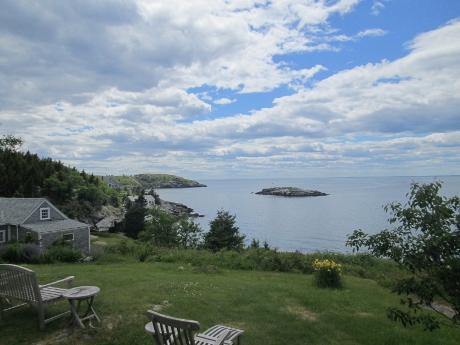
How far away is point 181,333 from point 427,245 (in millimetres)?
2883

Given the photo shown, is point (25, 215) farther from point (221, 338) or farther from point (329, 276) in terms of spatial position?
point (221, 338)

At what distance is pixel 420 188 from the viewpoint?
13.7 ft

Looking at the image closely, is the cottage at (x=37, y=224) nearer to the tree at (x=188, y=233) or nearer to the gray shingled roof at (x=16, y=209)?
the gray shingled roof at (x=16, y=209)

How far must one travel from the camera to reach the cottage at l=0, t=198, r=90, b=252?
23.8 m

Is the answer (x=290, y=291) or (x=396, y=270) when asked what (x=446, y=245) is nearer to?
(x=290, y=291)

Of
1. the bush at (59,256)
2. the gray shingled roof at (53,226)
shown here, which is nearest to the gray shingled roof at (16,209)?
the gray shingled roof at (53,226)

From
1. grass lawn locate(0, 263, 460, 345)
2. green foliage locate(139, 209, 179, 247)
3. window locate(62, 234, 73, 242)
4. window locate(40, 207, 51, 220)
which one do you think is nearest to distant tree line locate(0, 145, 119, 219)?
green foliage locate(139, 209, 179, 247)

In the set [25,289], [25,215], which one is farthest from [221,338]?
[25,215]

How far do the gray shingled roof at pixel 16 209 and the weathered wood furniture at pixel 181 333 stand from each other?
2485 centimetres

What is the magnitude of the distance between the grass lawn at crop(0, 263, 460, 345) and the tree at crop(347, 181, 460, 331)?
2.12 m

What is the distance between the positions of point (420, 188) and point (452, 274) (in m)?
1.04

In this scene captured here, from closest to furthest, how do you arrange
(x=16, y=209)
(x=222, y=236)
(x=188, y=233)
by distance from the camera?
(x=16, y=209) → (x=222, y=236) → (x=188, y=233)

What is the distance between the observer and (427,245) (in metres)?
3.71

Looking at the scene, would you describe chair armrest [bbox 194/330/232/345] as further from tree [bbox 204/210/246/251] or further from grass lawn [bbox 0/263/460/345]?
tree [bbox 204/210/246/251]
